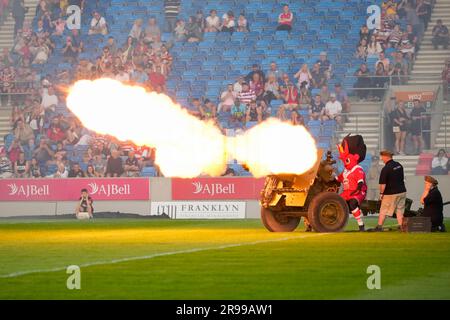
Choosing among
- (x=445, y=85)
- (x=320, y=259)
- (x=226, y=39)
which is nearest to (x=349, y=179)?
(x=320, y=259)

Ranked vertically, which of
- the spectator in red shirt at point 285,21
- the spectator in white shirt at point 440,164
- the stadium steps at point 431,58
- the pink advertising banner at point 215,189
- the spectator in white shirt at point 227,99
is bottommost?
the pink advertising banner at point 215,189

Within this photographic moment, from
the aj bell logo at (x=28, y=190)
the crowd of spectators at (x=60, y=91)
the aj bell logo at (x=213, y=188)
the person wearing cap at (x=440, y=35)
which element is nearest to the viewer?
the aj bell logo at (x=213, y=188)

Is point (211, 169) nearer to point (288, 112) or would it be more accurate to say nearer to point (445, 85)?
point (288, 112)

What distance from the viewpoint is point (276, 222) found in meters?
27.7

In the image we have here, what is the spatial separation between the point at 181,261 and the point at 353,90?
27017 millimetres

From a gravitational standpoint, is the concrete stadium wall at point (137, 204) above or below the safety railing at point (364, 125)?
below

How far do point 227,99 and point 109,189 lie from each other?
24.9 ft

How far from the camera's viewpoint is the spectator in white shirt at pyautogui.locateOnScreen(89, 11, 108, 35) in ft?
165

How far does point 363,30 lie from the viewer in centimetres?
4622

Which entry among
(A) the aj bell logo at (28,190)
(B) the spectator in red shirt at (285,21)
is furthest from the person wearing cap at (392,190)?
(B) the spectator in red shirt at (285,21)

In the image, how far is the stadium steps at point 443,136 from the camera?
41375 mm

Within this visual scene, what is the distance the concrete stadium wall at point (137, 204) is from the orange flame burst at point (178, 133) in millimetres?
4060

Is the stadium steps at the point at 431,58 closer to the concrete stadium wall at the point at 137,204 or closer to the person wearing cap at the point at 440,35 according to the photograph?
the person wearing cap at the point at 440,35

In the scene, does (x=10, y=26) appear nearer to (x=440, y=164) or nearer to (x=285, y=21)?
(x=285, y=21)
